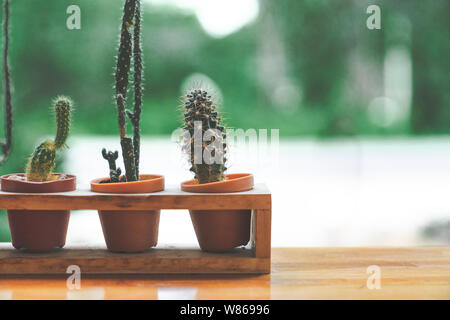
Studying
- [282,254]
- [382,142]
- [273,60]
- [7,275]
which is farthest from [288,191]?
[7,275]

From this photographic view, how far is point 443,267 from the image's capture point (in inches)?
32.8

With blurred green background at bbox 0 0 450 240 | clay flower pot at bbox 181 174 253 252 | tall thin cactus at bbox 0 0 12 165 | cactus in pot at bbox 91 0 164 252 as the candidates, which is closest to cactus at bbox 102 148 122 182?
cactus in pot at bbox 91 0 164 252

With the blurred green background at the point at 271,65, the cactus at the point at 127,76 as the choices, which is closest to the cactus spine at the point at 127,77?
the cactus at the point at 127,76

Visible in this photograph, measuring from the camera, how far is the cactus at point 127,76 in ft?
2.59

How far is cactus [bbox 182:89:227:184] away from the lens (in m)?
0.79

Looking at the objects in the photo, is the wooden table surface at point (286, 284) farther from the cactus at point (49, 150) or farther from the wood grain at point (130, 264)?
the cactus at point (49, 150)

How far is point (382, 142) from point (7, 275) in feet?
11.2

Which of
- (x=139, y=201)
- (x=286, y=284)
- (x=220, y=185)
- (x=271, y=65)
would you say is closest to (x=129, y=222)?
(x=139, y=201)

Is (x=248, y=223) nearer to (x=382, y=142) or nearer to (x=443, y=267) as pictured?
(x=443, y=267)

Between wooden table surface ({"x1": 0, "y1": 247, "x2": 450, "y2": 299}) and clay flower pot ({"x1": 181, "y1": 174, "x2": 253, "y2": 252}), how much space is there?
0.06 metres

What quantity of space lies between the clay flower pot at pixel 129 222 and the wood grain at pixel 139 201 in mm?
21

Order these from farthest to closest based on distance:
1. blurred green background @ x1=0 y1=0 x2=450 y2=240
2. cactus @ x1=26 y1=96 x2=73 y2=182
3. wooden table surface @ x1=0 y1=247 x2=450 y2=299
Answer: blurred green background @ x1=0 y1=0 x2=450 y2=240, cactus @ x1=26 y1=96 x2=73 y2=182, wooden table surface @ x1=0 y1=247 x2=450 y2=299

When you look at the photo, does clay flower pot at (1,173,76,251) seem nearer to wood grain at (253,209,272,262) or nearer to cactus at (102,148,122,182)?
cactus at (102,148,122,182)

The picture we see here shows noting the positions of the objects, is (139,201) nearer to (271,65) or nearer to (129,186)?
(129,186)
